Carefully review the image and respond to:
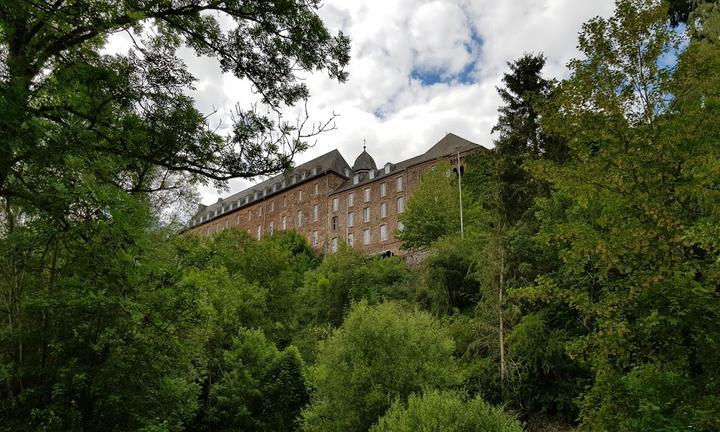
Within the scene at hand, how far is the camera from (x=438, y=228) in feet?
116

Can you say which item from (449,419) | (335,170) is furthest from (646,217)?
(335,170)

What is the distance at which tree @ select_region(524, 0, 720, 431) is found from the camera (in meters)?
7.13

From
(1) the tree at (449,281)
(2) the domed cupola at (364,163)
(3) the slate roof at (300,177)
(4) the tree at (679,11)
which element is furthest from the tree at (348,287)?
(2) the domed cupola at (364,163)

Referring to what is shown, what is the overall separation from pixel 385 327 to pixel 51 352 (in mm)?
9030

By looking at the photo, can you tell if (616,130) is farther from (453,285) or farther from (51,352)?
(453,285)

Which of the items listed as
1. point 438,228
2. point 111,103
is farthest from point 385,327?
point 438,228

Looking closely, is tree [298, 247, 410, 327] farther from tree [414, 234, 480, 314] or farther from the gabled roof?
the gabled roof

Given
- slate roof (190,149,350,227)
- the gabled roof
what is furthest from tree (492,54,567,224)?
slate roof (190,149,350,227)

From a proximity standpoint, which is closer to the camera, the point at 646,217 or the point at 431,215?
the point at 646,217

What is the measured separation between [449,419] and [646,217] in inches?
248

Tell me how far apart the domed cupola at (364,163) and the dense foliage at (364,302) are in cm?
4348

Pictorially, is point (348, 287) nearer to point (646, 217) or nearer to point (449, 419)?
point (449, 419)

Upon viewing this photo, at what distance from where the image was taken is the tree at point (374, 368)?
49.7ft

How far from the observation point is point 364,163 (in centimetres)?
6194
